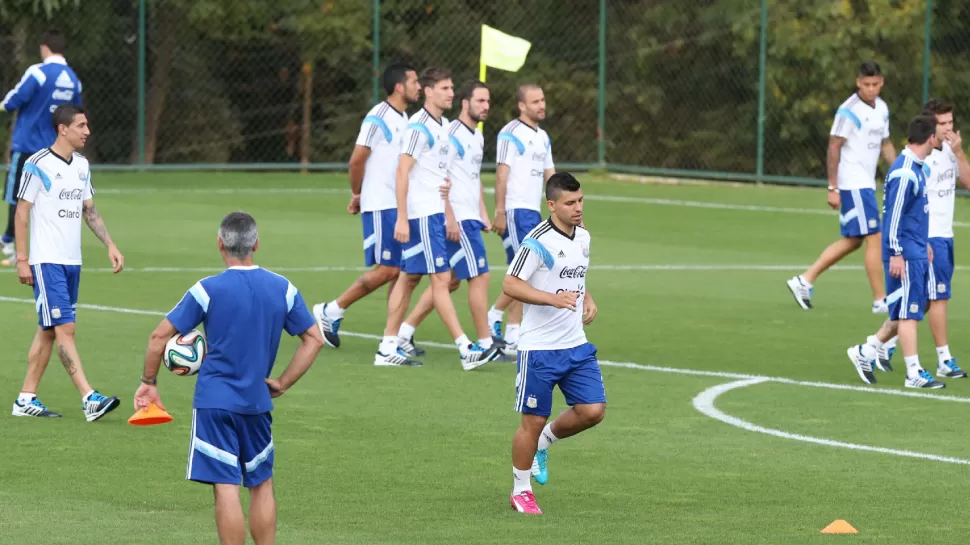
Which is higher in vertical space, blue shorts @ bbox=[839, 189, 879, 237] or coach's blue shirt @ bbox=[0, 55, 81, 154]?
coach's blue shirt @ bbox=[0, 55, 81, 154]

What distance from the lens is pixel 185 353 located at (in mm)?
7383

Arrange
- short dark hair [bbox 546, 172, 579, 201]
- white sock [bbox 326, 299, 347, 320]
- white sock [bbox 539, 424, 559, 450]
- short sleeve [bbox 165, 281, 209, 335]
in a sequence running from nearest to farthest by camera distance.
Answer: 1. short sleeve [bbox 165, 281, 209, 335]
2. short dark hair [bbox 546, 172, 579, 201]
3. white sock [bbox 539, 424, 559, 450]
4. white sock [bbox 326, 299, 347, 320]

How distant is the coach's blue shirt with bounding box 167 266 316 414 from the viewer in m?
7.26

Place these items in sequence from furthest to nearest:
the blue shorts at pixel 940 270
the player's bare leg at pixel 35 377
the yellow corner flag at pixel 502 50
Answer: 1. the yellow corner flag at pixel 502 50
2. the blue shorts at pixel 940 270
3. the player's bare leg at pixel 35 377

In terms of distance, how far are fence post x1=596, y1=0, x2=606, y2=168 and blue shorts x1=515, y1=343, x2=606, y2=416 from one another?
21450 mm

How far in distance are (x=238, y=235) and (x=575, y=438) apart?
4.10 m

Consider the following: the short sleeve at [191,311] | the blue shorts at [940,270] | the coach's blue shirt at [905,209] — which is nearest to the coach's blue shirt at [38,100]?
the coach's blue shirt at [905,209]

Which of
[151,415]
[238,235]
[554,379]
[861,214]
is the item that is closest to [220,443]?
[238,235]

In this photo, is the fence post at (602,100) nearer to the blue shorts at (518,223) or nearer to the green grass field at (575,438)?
the green grass field at (575,438)

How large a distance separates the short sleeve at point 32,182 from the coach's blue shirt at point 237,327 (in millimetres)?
4070

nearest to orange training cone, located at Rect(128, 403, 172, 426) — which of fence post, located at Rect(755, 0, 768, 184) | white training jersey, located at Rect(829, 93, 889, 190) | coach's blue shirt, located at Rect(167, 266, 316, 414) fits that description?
coach's blue shirt, located at Rect(167, 266, 316, 414)

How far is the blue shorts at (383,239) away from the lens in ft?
46.1

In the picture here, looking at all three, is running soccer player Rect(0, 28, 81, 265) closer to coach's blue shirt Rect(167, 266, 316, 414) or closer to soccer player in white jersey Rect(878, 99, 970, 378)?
soccer player in white jersey Rect(878, 99, 970, 378)

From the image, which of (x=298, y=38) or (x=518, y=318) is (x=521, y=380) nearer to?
(x=518, y=318)
